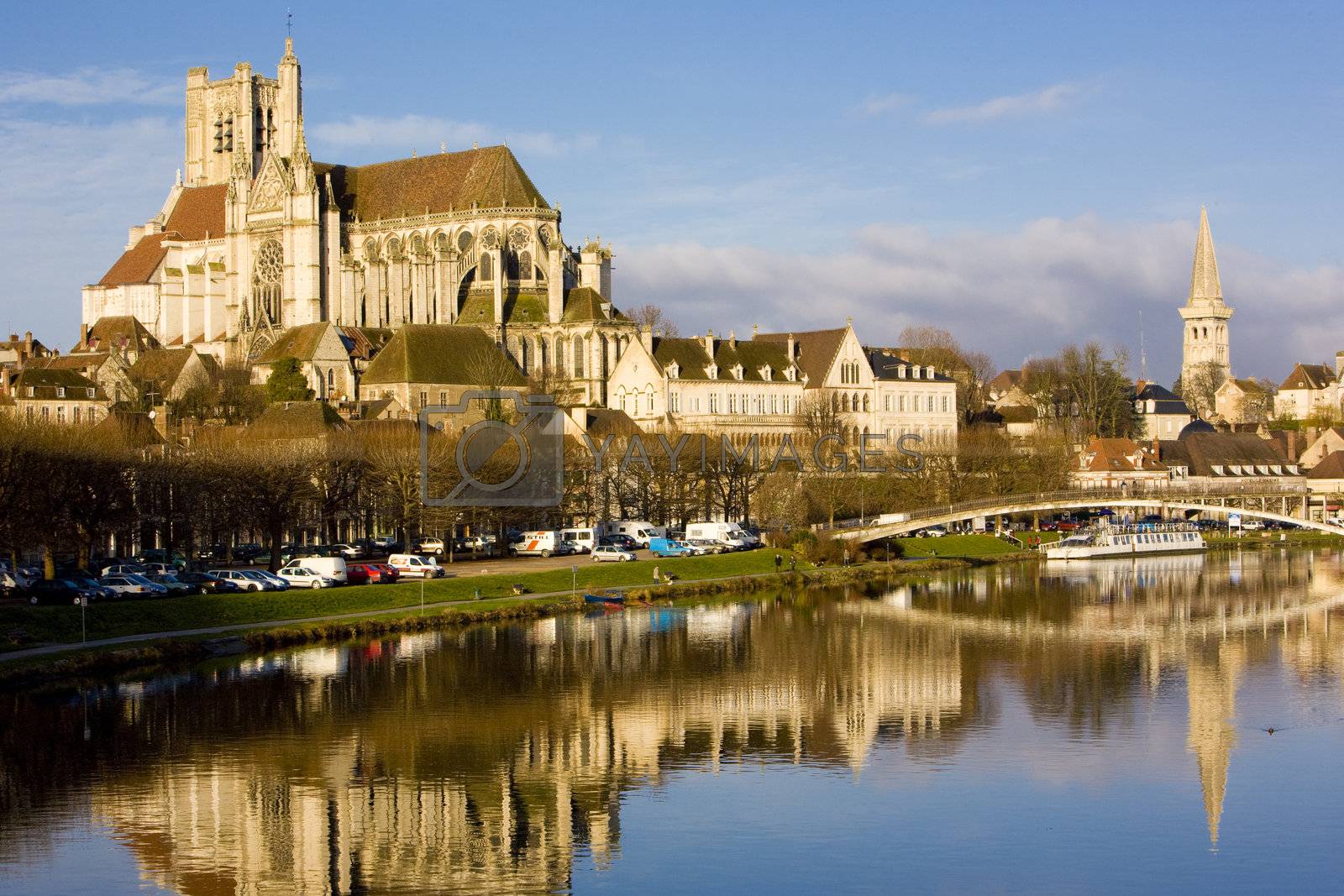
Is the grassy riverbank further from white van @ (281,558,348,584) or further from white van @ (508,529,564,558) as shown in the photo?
white van @ (508,529,564,558)

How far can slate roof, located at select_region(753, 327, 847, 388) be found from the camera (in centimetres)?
11312

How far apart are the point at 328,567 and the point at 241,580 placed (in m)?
3.32

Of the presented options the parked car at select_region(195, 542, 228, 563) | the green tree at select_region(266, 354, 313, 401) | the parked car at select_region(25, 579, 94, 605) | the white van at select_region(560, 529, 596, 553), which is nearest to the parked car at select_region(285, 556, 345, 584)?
the parked car at select_region(25, 579, 94, 605)

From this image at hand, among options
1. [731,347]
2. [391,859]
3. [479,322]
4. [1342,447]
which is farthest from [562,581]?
[1342,447]

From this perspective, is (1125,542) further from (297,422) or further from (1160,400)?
(1160,400)

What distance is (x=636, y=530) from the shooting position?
84.4 metres

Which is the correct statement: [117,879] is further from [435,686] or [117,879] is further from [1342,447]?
[1342,447]

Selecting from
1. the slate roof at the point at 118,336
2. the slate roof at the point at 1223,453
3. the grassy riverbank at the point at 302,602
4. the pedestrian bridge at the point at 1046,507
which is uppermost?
the slate roof at the point at 118,336

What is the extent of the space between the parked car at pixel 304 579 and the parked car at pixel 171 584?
354cm

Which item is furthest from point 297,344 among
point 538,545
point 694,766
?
point 694,766

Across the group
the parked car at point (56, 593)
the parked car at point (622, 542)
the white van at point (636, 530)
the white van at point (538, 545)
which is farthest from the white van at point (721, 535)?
the parked car at point (56, 593)

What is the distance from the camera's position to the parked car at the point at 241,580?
2307 inches

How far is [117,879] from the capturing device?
28.1 m

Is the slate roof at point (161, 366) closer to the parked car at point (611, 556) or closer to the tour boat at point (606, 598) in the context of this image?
the parked car at point (611, 556)
